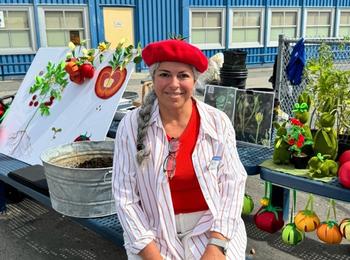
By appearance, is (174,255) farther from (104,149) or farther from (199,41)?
(199,41)

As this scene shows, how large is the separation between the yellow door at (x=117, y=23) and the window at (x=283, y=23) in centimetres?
653

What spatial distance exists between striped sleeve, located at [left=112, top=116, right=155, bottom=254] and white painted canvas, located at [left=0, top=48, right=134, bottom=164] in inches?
43.7

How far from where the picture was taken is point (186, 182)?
1837mm

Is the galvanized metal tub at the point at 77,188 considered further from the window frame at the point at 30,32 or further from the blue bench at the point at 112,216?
the window frame at the point at 30,32

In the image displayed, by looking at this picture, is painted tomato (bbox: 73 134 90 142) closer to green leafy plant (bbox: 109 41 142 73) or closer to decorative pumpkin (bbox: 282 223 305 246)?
green leafy plant (bbox: 109 41 142 73)

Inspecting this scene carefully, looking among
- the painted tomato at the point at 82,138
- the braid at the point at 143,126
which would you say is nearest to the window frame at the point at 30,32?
the painted tomato at the point at 82,138

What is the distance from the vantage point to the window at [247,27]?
16.5 m

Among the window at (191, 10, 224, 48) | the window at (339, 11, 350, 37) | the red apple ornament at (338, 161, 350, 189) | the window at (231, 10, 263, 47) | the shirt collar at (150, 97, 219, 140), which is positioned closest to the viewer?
the shirt collar at (150, 97, 219, 140)

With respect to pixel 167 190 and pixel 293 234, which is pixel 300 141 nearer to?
pixel 293 234

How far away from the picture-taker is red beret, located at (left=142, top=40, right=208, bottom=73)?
1732 millimetres

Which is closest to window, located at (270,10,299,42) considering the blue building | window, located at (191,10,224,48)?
the blue building

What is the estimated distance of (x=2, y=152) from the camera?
3654 mm

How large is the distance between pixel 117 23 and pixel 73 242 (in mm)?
11874

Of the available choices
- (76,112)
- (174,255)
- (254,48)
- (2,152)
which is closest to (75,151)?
(76,112)
